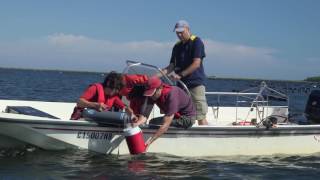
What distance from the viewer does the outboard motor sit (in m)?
11.4

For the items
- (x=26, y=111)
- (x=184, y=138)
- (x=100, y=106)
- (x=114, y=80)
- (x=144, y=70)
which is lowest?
(x=184, y=138)

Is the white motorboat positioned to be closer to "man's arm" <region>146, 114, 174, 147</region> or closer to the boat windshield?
the boat windshield

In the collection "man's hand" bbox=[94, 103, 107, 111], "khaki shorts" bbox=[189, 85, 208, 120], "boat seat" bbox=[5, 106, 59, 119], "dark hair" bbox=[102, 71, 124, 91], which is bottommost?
"boat seat" bbox=[5, 106, 59, 119]

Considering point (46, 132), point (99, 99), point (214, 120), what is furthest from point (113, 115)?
point (214, 120)

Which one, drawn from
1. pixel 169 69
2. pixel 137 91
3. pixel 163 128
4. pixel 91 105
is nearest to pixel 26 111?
pixel 91 105

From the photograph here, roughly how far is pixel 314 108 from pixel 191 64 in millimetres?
3406

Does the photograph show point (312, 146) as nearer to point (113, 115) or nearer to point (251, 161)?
point (251, 161)

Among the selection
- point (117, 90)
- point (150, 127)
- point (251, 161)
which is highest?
point (117, 90)

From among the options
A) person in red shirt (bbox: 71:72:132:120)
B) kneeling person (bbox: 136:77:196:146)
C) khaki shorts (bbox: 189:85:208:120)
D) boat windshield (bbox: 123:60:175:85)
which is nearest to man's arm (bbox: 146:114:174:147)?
kneeling person (bbox: 136:77:196:146)

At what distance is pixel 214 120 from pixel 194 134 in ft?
9.73

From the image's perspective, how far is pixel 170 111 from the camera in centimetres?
904

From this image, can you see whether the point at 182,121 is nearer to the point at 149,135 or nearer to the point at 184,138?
the point at 184,138

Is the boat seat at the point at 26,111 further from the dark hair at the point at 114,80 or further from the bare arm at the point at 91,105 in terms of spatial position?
the dark hair at the point at 114,80

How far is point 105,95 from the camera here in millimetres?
9266
